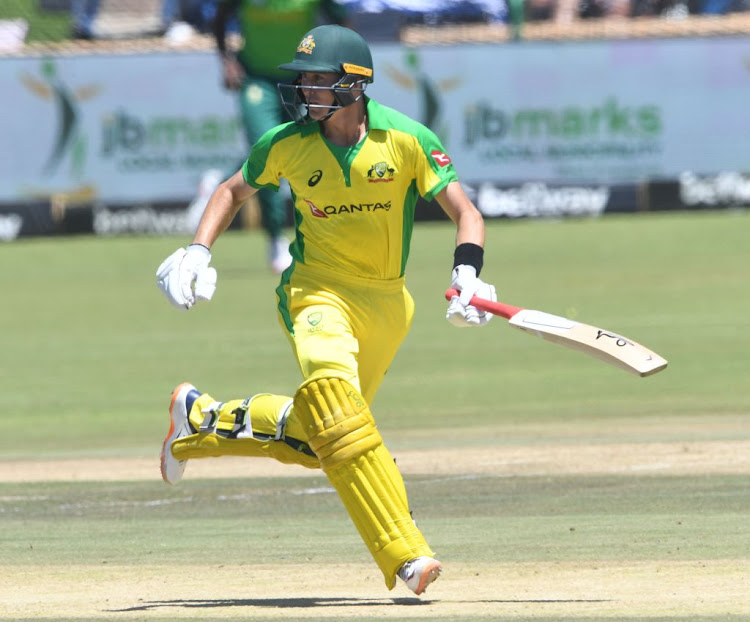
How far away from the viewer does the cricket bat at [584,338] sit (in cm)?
530

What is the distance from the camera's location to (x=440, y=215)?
19.6 meters

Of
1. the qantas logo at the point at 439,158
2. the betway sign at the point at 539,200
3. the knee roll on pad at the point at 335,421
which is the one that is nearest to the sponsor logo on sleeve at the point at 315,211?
the qantas logo at the point at 439,158

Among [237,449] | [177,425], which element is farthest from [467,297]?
[177,425]

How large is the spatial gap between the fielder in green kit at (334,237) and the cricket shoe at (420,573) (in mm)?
660

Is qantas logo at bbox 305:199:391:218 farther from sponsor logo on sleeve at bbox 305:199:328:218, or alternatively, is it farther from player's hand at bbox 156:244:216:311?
player's hand at bbox 156:244:216:311

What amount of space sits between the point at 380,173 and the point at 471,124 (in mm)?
13523

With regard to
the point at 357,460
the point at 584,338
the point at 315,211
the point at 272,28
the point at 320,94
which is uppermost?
the point at 320,94

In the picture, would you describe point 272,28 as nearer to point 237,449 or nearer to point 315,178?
point 315,178

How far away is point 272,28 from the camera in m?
13.6

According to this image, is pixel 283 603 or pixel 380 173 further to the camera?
pixel 380 173

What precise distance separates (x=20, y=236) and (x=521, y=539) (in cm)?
1455

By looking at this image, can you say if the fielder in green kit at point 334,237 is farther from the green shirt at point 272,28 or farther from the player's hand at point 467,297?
the green shirt at point 272,28

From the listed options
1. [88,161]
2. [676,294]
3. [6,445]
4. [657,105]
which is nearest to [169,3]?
[88,161]

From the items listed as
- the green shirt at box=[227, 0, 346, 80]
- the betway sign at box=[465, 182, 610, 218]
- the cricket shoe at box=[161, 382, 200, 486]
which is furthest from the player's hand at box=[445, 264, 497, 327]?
the betway sign at box=[465, 182, 610, 218]
